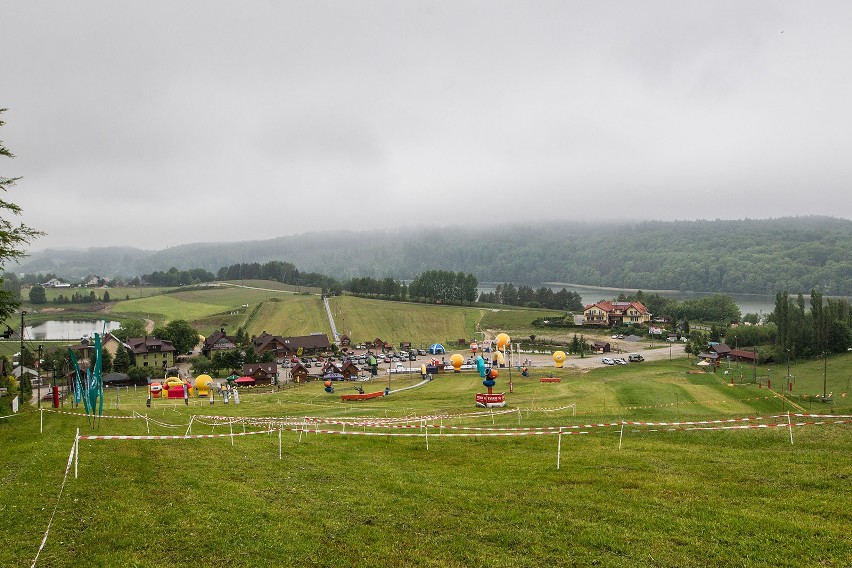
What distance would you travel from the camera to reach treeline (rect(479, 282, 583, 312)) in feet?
556

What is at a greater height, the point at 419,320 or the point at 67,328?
the point at 419,320

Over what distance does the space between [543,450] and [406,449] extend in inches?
204

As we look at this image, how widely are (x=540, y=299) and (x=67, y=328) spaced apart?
153390 millimetres

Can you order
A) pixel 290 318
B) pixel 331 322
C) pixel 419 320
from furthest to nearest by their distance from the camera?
1. pixel 419 320
2. pixel 290 318
3. pixel 331 322

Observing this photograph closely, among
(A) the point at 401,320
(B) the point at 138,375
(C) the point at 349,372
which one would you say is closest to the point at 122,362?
(B) the point at 138,375

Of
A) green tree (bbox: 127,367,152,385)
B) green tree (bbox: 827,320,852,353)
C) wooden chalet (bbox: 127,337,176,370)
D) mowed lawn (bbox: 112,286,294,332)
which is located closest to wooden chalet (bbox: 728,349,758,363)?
green tree (bbox: 827,320,852,353)

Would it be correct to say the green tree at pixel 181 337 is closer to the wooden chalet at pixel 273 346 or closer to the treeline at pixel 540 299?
the wooden chalet at pixel 273 346

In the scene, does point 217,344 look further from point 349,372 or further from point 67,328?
point 67,328

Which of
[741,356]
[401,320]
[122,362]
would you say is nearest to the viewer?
[741,356]

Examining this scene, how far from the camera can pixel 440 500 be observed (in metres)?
13.1

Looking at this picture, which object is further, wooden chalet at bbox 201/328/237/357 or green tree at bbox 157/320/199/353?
wooden chalet at bbox 201/328/237/357

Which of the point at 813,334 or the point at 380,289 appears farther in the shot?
the point at 380,289

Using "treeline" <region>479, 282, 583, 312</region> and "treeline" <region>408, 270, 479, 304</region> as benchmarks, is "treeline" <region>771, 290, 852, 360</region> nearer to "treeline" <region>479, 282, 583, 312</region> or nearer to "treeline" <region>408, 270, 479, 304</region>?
"treeline" <region>479, 282, 583, 312</region>

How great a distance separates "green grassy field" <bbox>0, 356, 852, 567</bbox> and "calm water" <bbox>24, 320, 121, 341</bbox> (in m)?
149
